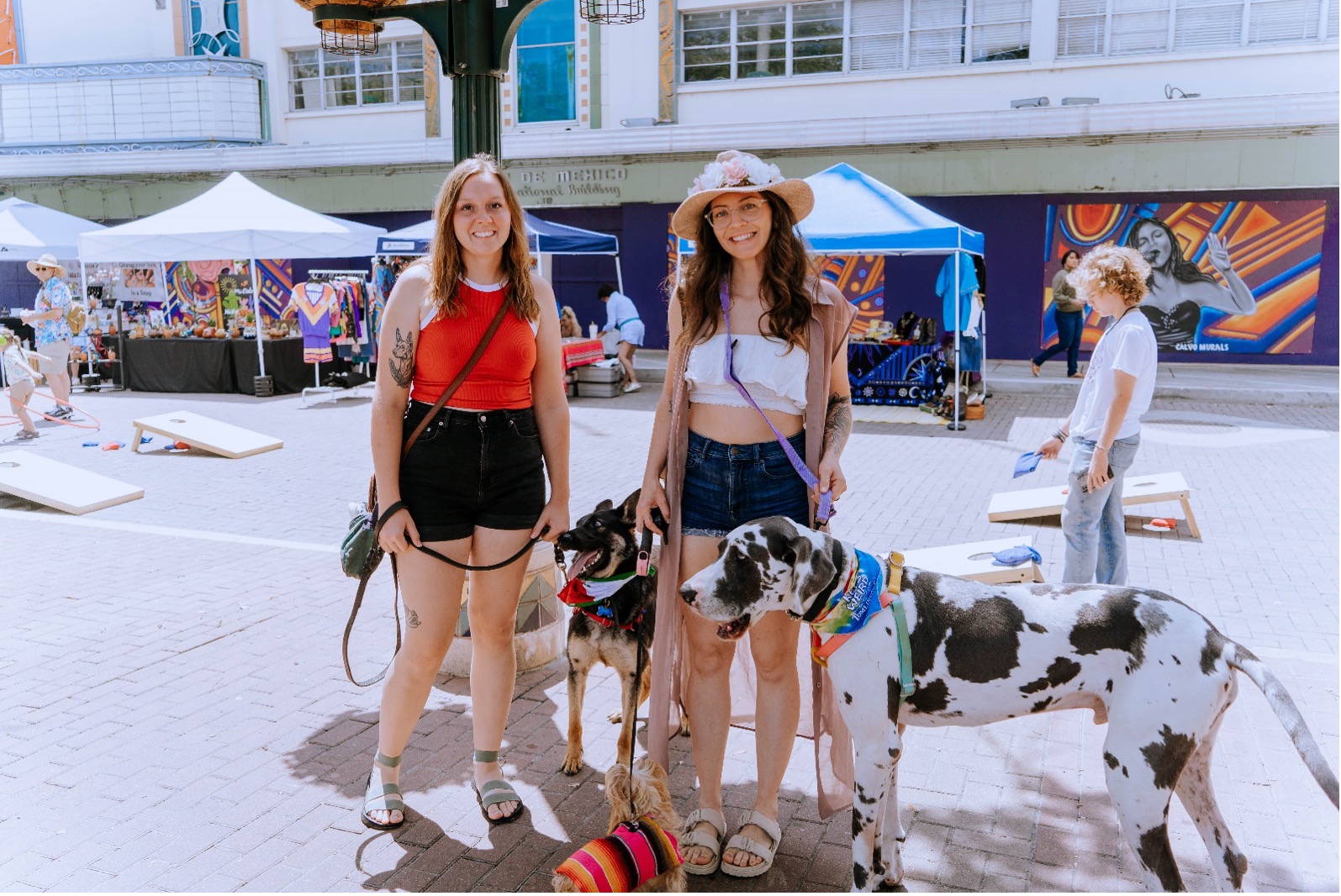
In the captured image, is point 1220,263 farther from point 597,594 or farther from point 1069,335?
point 597,594

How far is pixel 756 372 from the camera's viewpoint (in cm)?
318

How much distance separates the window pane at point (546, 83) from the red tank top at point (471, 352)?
18.7 m

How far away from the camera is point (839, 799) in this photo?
3.41 m

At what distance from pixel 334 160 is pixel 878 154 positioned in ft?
35.9

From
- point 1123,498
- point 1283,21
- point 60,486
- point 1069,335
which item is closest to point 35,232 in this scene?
point 60,486

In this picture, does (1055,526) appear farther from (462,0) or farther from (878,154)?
(878,154)

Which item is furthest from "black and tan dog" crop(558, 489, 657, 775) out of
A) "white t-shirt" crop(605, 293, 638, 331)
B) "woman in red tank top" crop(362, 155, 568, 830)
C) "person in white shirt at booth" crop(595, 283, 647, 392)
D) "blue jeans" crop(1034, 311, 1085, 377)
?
"blue jeans" crop(1034, 311, 1085, 377)

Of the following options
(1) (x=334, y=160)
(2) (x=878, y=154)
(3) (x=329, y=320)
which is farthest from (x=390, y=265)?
(2) (x=878, y=154)

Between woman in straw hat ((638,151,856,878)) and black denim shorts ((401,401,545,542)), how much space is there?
447 millimetres

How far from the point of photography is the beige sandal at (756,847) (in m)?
3.22

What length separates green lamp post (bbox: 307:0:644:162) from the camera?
15.0ft

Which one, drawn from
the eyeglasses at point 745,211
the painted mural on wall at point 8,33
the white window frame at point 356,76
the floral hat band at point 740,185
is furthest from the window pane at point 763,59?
the eyeglasses at point 745,211

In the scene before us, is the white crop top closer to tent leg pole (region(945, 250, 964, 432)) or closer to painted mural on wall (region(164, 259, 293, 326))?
tent leg pole (region(945, 250, 964, 432))

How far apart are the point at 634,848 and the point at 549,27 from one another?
20.4m
